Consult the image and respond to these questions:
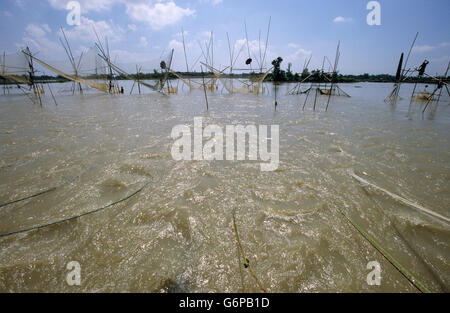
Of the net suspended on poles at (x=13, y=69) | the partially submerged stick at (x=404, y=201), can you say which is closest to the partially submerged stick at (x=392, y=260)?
the partially submerged stick at (x=404, y=201)

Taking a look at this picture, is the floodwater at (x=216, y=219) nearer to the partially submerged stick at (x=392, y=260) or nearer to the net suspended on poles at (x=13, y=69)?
the partially submerged stick at (x=392, y=260)

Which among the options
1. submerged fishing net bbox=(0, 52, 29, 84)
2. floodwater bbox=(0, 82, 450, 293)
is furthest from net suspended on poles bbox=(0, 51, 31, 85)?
floodwater bbox=(0, 82, 450, 293)

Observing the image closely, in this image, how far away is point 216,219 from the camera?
1.90m

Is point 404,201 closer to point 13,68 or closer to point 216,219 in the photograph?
point 216,219

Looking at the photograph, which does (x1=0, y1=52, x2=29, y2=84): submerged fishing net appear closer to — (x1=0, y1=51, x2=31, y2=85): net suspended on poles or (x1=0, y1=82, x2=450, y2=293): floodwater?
(x1=0, y1=51, x2=31, y2=85): net suspended on poles

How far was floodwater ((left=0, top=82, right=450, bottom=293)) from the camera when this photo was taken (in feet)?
4.41

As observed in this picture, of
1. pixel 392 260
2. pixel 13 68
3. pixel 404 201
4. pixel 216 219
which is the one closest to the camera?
pixel 392 260

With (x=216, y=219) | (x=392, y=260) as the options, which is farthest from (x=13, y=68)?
(x=392, y=260)

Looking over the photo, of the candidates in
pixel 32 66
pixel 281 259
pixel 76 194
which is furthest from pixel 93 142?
pixel 32 66

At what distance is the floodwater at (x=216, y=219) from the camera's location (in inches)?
52.9
